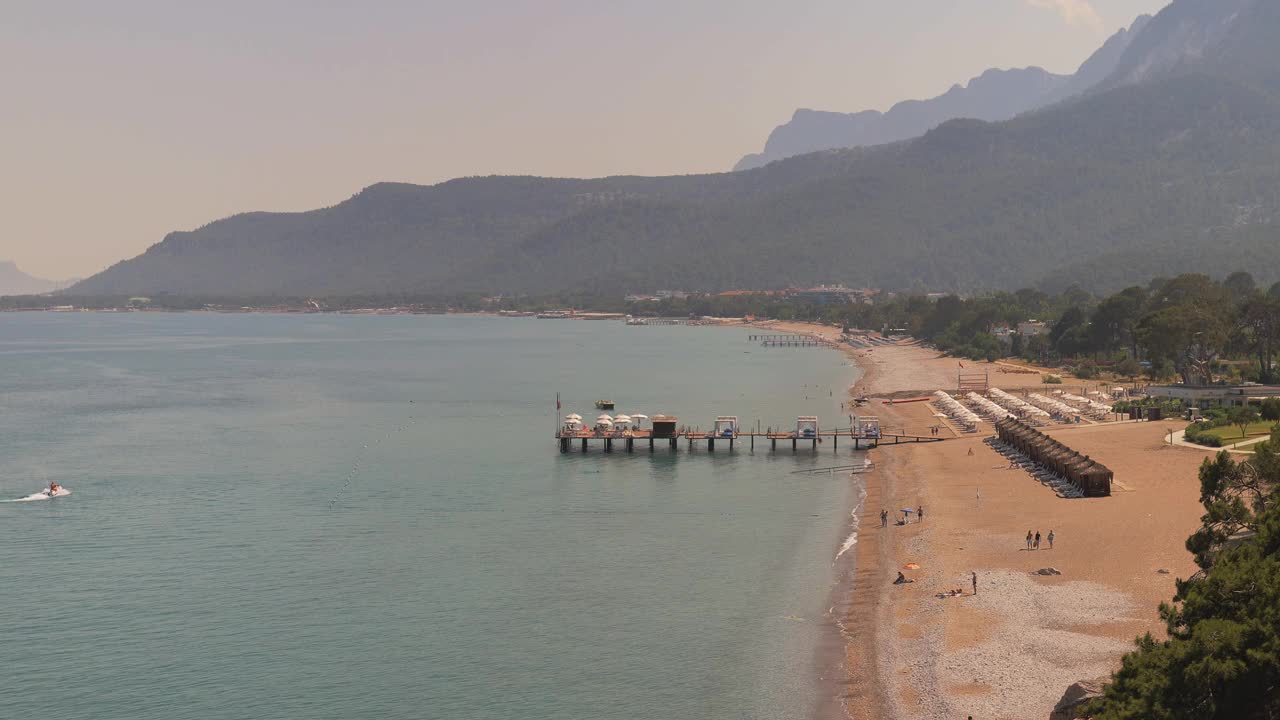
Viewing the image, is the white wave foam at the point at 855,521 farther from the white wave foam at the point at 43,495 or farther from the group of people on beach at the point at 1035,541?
the white wave foam at the point at 43,495

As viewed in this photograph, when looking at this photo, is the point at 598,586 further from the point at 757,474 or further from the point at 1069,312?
the point at 1069,312

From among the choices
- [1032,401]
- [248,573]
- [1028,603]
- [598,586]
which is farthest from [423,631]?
[1032,401]

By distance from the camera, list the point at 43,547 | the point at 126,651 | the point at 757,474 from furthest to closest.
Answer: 1. the point at 757,474
2. the point at 43,547
3. the point at 126,651

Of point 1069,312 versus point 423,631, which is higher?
point 1069,312

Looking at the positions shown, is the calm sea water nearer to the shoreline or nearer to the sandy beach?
the shoreline

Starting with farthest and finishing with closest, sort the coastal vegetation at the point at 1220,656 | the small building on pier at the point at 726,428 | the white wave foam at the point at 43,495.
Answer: the small building on pier at the point at 726,428, the white wave foam at the point at 43,495, the coastal vegetation at the point at 1220,656

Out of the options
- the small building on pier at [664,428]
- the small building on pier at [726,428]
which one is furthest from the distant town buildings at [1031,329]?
the small building on pier at [664,428]

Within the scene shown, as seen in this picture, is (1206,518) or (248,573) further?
(248,573)
